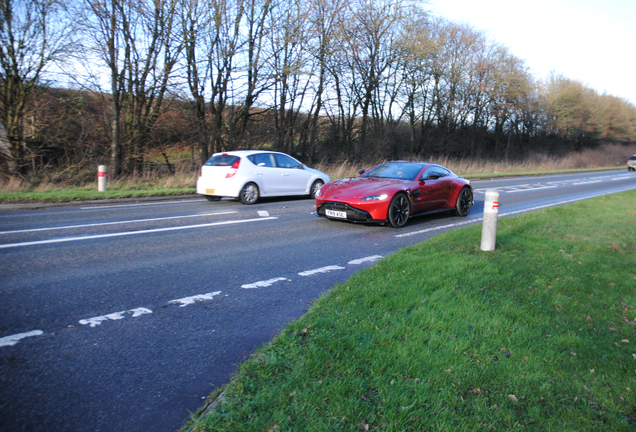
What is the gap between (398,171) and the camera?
34.4 ft

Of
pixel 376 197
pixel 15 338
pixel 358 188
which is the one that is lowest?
pixel 15 338

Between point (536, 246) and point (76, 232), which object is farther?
point (76, 232)

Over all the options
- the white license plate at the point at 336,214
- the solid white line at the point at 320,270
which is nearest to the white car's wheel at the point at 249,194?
the white license plate at the point at 336,214

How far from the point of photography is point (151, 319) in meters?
3.96

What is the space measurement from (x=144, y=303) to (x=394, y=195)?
20.0ft

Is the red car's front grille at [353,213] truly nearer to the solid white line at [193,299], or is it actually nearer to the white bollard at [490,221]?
the white bollard at [490,221]

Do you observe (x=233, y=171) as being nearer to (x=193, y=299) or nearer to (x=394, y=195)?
(x=394, y=195)

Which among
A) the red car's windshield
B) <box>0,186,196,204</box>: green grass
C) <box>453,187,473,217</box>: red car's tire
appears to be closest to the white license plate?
the red car's windshield

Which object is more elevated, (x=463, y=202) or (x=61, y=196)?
(x=463, y=202)

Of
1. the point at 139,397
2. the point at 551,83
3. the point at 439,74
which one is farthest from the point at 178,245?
the point at 551,83

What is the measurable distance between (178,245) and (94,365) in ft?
13.4

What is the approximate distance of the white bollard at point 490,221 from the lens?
263 inches

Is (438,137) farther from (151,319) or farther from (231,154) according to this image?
(151,319)

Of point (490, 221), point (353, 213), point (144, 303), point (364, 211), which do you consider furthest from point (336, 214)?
point (144, 303)
